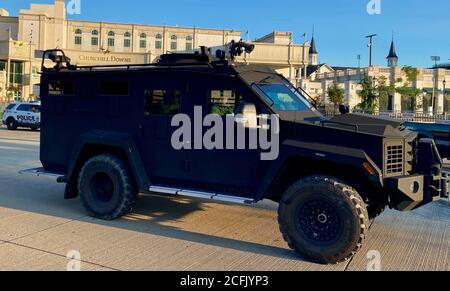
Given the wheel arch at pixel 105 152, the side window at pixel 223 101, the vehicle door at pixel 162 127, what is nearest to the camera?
the side window at pixel 223 101

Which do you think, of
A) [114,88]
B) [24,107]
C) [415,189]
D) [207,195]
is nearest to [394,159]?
[415,189]

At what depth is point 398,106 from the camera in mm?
72500

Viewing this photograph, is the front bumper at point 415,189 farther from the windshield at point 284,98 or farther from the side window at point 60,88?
the side window at point 60,88

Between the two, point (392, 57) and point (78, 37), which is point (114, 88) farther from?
point (392, 57)

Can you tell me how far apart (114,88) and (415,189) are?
4348mm

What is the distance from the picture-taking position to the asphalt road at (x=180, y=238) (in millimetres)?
5227

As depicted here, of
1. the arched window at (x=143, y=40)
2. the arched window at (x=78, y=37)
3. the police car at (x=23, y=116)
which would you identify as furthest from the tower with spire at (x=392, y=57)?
the police car at (x=23, y=116)

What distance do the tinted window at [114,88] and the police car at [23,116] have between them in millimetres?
22883

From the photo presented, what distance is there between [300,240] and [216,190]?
1.39 meters

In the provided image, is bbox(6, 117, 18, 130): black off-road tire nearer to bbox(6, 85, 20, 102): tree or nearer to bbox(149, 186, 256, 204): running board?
bbox(149, 186, 256, 204): running board

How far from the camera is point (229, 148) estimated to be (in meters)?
6.01

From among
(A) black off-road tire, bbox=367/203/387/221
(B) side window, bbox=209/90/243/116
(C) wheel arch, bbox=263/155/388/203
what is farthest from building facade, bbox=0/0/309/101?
(C) wheel arch, bbox=263/155/388/203

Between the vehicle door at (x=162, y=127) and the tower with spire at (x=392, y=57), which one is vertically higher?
the tower with spire at (x=392, y=57)

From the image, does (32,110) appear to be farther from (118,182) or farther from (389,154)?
(389,154)
